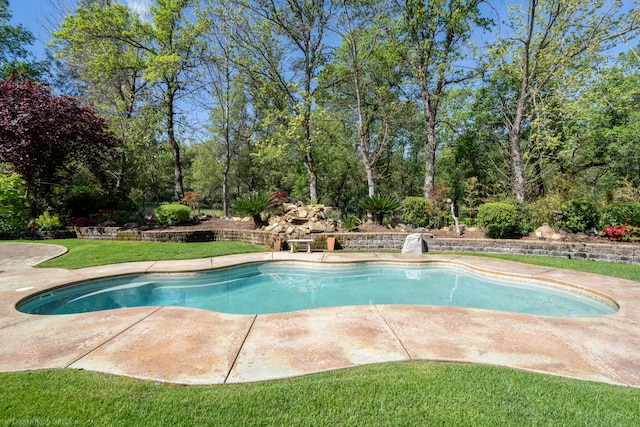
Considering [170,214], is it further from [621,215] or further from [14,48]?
[14,48]

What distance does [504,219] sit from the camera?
858 centimetres

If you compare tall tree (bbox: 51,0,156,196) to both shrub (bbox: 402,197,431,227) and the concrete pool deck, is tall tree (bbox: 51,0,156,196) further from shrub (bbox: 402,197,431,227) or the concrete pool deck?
shrub (bbox: 402,197,431,227)

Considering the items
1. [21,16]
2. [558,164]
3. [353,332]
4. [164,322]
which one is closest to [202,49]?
[21,16]

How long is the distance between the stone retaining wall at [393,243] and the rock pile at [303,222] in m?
0.31

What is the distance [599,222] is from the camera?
8.13 meters

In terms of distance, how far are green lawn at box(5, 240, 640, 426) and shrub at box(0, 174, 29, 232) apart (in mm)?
11709

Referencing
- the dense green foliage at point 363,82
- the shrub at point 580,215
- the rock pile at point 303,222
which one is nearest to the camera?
the shrub at point 580,215

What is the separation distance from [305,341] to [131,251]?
7522 mm

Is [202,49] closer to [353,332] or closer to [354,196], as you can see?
[354,196]

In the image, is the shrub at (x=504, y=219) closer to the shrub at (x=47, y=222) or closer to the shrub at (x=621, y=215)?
the shrub at (x=621, y=215)

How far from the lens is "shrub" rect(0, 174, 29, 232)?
10172mm

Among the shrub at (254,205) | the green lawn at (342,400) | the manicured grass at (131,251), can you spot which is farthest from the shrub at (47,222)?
the green lawn at (342,400)

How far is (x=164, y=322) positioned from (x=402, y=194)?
19986 mm

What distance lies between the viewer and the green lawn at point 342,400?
1.95 metres
